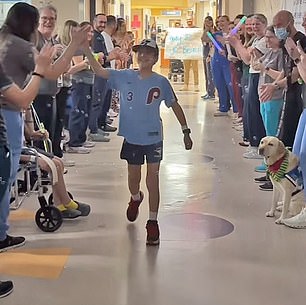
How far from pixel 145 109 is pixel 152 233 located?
32.8 inches

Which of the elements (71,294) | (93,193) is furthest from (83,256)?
(93,193)

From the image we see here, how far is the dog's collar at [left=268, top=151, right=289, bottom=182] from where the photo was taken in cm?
442

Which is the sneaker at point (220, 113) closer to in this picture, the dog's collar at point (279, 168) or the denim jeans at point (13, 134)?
the dog's collar at point (279, 168)

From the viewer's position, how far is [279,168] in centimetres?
443

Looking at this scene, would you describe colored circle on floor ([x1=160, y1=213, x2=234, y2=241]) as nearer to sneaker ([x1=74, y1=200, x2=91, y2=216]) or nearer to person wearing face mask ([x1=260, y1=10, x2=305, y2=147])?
sneaker ([x1=74, y1=200, x2=91, y2=216])

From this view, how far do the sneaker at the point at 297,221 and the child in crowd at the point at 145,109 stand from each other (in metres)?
1.01

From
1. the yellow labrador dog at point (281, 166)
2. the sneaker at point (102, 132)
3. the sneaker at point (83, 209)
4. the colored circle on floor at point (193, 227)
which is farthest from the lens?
the sneaker at point (102, 132)

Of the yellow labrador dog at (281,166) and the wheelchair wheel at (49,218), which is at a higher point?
the yellow labrador dog at (281,166)

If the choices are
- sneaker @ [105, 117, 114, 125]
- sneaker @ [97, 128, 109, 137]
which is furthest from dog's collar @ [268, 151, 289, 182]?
sneaker @ [105, 117, 114, 125]

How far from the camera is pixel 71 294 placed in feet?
10.5

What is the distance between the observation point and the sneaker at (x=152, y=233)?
3.95m

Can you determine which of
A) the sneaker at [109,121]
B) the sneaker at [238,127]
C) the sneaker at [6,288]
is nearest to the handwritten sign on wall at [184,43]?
the sneaker at [109,121]

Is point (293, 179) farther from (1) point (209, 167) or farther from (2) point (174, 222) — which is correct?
(1) point (209, 167)

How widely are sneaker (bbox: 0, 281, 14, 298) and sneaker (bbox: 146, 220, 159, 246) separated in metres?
1.05
